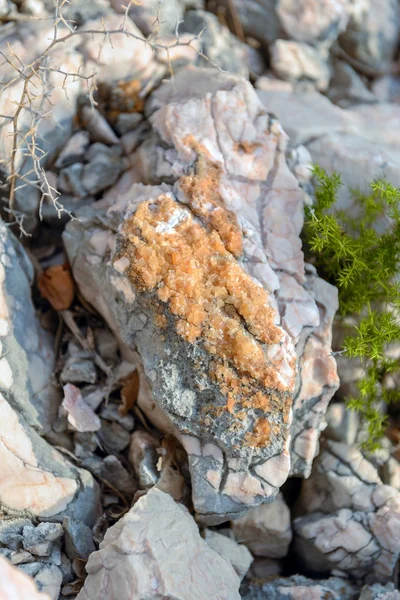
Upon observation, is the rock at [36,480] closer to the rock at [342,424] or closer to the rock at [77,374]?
the rock at [77,374]

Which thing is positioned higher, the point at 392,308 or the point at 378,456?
the point at 392,308

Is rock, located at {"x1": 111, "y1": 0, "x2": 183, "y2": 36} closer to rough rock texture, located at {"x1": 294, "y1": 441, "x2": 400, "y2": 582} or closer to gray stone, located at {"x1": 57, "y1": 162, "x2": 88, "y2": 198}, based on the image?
gray stone, located at {"x1": 57, "y1": 162, "x2": 88, "y2": 198}

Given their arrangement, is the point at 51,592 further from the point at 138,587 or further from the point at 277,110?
the point at 277,110

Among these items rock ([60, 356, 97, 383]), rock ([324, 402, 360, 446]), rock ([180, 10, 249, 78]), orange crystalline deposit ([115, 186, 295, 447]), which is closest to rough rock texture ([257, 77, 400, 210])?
rock ([180, 10, 249, 78])

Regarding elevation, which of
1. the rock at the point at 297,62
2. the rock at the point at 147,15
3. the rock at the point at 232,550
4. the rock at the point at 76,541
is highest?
the rock at the point at 147,15

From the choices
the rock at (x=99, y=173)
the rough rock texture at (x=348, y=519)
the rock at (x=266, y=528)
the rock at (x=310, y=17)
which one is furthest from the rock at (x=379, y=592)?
the rock at (x=310, y=17)

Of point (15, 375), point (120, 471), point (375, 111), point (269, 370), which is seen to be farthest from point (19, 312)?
point (375, 111)

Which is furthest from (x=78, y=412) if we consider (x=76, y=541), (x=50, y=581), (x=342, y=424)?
(x=342, y=424)
